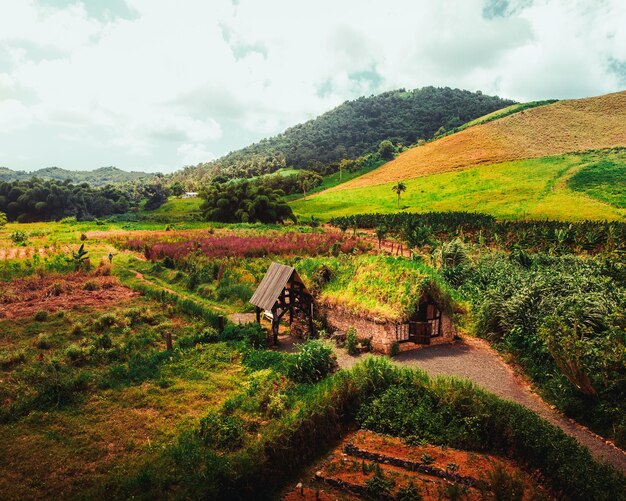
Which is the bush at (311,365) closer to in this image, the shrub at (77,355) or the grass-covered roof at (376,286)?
the grass-covered roof at (376,286)

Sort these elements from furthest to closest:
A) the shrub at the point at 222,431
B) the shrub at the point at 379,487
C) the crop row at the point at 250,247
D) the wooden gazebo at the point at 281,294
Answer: the crop row at the point at 250,247
the wooden gazebo at the point at 281,294
the shrub at the point at 222,431
the shrub at the point at 379,487

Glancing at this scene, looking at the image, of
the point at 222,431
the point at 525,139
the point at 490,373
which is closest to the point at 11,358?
the point at 222,431

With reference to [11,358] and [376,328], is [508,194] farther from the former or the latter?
[11,358]

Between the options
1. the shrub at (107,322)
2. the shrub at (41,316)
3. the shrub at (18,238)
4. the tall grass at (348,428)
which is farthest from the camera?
the shrub at (18,238)

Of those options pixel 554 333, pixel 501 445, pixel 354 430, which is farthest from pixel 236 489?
pixel 554 333

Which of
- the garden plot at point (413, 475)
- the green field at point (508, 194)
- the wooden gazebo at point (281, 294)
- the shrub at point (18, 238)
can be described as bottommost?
the garden plot at point (413, 475)

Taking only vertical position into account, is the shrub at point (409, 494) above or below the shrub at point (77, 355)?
below

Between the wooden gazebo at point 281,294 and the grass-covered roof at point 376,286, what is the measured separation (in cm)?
162

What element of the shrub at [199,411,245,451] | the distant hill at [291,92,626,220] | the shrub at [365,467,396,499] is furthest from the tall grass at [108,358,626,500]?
the distant hill at [291,92,626,220]

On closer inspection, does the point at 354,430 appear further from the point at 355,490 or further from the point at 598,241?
the point at 598,241

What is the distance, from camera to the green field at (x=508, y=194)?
201 ft

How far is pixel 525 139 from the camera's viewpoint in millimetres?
104000

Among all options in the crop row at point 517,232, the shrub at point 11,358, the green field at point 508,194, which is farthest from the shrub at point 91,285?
the green field at point 508,194

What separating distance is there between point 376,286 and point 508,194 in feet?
211
